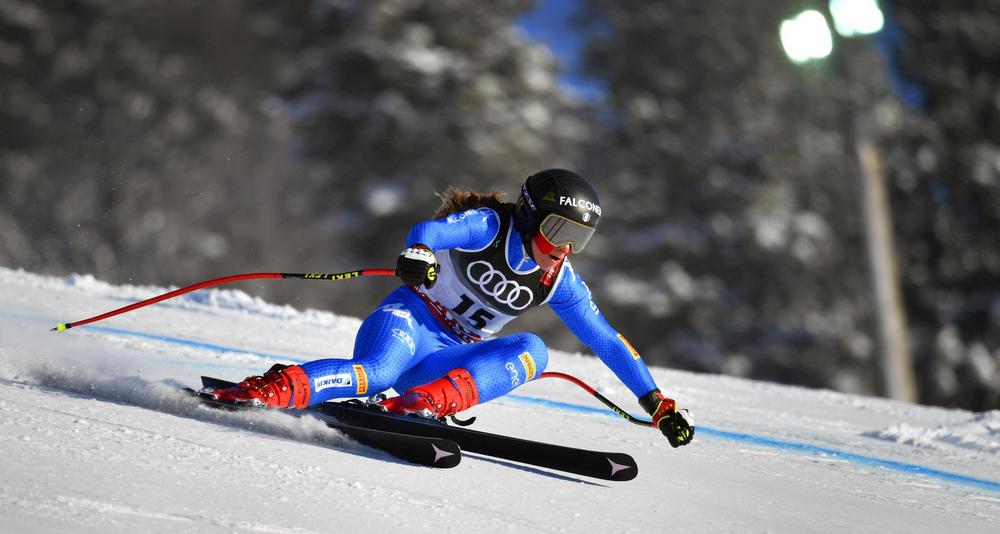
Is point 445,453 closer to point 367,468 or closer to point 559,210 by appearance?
point 367,468

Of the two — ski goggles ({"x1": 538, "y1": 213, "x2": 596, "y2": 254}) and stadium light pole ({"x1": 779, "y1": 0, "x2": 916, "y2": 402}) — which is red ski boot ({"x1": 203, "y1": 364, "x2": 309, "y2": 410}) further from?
stadium light pole ({"x1": 779, "y1": 0, "x2": 916, "y2": 402})

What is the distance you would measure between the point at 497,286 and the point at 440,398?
0.53m

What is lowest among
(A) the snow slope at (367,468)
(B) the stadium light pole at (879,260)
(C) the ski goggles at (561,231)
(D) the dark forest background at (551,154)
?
(A) the snow slope at (367,468)

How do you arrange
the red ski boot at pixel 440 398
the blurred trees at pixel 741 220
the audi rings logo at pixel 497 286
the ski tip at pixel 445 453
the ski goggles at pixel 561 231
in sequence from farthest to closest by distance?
1. the blurred trees at pixel 741 220
2. the audi rings logo at pixel 497 286
3. the ski goggles at pixel 561 231
4. the red ski boot at pixel 440 398
5. the ski tip at pixel 445 453

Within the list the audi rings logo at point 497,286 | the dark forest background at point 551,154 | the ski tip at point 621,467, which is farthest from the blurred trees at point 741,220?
the ski tip at point 621,467

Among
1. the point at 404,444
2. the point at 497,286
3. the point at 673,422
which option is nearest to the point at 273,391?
the point at 404,444

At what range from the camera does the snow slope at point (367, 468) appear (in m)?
2.50

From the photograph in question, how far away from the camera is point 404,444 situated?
10.7ft

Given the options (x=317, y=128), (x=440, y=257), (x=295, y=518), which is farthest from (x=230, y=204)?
(x=295, y=518)

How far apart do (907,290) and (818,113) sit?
166 inches

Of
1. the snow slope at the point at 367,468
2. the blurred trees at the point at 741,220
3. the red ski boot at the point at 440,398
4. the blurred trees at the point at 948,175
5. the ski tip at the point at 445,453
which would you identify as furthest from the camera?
the blurred trees at the point at 741,220

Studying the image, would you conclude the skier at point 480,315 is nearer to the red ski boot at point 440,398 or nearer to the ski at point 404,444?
the red ski boot at point 440,398

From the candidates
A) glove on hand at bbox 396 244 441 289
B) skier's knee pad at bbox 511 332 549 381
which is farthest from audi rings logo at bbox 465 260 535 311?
glove on hand at bbox 396 244 441 289

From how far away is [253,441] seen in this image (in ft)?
10.4
